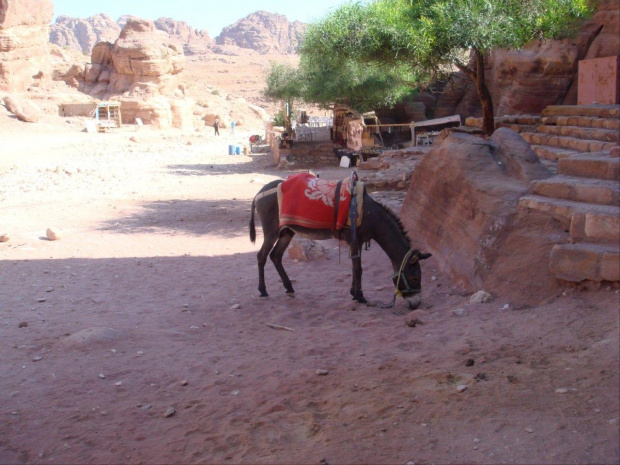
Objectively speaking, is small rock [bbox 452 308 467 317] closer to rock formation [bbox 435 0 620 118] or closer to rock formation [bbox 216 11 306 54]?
rock formation [bbox 435 0 620 118]

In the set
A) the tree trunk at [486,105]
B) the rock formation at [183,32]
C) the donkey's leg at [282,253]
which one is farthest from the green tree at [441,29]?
the rock formation at [183,32]

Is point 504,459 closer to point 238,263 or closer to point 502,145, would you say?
point 502,145

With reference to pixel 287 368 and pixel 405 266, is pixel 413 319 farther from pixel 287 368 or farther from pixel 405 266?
pixel 287 368

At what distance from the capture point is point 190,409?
4.12 metres

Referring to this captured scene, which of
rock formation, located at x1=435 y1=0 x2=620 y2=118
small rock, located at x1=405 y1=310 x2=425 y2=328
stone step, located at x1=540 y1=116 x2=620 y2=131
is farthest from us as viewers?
rock formation, located at x1=435 y1=0 x2=620 y2=118

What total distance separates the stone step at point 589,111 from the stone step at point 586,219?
218 inches

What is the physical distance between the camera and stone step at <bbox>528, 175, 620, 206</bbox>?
17.2 feet

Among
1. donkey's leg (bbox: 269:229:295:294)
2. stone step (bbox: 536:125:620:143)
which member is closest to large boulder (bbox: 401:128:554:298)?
donkey's leg (bbox: 269:229:295:294)

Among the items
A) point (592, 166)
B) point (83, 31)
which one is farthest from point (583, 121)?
point (83, 31)

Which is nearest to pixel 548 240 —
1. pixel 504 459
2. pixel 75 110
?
pixel 504 459

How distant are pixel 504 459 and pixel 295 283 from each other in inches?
190

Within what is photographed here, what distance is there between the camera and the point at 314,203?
21.4ft

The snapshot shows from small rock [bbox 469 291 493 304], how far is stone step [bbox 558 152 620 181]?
5.13ft

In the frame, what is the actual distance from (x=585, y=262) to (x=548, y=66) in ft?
55.0
